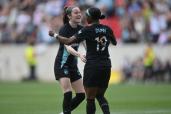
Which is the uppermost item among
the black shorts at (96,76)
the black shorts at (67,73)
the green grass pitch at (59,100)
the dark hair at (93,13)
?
the dark hair at (93,13)

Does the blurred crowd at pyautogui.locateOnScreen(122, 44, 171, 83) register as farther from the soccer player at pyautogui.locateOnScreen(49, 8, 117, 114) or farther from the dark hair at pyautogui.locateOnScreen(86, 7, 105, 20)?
the dark hair at pyautogui.locateOnScreen(86, 7, 105, 20)

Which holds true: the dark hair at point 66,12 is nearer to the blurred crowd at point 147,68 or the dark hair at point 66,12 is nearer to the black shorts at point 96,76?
the black shorts at point 96,76

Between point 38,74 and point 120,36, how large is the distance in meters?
4.55

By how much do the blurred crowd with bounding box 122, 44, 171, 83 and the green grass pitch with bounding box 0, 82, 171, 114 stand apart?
4.07 metres

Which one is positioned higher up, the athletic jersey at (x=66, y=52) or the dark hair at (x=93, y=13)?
the dark hair at (x=93, y=13)

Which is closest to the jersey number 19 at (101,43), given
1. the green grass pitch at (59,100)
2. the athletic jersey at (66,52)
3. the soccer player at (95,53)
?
the soccer player at (95,53)

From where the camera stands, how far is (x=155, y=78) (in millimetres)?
31703

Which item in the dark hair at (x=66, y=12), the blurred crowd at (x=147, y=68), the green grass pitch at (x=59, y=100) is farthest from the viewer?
the blurred crowd at (x=147, y=68)

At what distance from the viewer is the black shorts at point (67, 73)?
14.6 m

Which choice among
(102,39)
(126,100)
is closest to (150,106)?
(126,100)

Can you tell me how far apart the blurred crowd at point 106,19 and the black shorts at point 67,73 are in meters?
16.7

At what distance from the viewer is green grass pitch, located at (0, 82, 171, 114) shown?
58.3 ft

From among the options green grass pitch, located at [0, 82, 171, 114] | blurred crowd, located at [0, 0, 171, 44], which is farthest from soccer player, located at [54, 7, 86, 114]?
blurred crowd, located at [0, 0, 171, 44]

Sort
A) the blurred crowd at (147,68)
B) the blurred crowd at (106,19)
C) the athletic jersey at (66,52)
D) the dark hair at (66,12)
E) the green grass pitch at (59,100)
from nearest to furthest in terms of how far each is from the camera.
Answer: the dark hair at (66,12), the athletic jersey at (66,52), the green grass pitch at (59,100), the blurred crowd at (147,68), the blurred crowd at (106,19)
